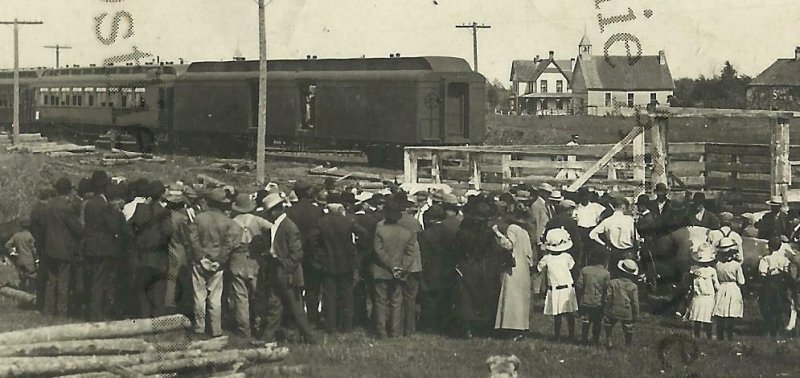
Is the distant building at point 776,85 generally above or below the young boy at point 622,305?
above

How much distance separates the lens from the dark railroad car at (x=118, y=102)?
Result: 1399 inches

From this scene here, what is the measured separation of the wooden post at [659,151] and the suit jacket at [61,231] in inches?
376

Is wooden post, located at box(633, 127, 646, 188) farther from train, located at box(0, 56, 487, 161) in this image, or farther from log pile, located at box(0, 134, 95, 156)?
log pile, located at box(0, 134, 95, 156)

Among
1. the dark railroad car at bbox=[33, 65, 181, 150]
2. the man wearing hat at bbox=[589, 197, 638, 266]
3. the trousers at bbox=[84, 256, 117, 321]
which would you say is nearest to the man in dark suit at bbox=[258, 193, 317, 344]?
the trousers at bbox=[84, 256, 117, 321]

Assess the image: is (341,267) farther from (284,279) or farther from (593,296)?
(593,296)

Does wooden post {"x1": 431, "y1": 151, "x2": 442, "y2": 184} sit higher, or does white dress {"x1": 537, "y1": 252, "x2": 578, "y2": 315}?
wooden post {"x1": 431, "y1": 151, "x2": 442, "y2": 184}

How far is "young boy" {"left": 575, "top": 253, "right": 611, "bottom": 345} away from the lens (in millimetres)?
10039

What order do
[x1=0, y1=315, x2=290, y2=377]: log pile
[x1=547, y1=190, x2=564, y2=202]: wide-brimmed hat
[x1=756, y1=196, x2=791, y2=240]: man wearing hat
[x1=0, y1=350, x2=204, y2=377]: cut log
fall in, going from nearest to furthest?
[x1=0, y1=350, x2=204, y2=377]: cut log → [x1=0, y1=315, x2=290, y2=377]: log pile → [x1=756, y1=196, x2=791, y2=240]: man wearing hat → [x1=547, y1=190, x2=564, y2=202]: wide-brimmed hat

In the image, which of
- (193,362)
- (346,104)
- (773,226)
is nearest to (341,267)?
(193,362)

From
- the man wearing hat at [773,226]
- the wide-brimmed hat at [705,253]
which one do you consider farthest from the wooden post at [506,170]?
the wide-brimmed hat at [705,253]

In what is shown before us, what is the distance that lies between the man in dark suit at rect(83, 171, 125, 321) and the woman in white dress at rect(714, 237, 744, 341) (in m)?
6.39

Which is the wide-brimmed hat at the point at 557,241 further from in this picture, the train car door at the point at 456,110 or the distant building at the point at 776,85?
the distant building at the point at 776,85

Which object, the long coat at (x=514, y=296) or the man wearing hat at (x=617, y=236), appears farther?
the man wearing hat at (x=617, y=236)

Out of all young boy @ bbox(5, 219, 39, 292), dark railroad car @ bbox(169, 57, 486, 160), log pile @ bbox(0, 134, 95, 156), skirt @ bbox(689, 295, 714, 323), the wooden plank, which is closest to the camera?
skirt @ bbox(689, 295, 714, 323)
